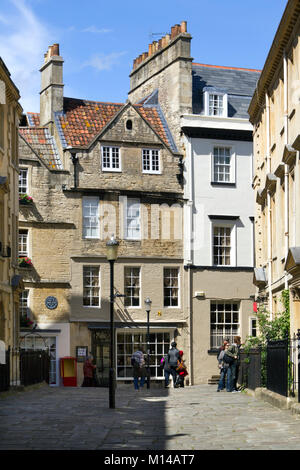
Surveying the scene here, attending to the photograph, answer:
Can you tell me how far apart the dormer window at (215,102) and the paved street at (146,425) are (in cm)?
2521

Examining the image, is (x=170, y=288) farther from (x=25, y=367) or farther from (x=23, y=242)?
(x=25, y=367)

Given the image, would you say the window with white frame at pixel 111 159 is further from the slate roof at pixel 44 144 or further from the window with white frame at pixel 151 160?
the slate roof at pixel 44 144

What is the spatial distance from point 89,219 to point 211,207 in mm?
6120

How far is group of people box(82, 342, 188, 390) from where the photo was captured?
35.2m

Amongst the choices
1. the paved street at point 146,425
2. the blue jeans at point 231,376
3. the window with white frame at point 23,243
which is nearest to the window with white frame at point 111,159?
the window with white frame at point 23,243

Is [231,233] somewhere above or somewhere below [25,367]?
above

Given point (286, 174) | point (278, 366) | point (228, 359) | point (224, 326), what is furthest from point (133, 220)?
point (278, 366)

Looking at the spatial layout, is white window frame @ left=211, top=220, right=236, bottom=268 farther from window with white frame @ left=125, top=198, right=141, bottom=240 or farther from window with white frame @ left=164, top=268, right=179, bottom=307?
window with white frame @ left=125, top=198, right=141, bottom=240

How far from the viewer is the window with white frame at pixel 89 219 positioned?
4381 cm

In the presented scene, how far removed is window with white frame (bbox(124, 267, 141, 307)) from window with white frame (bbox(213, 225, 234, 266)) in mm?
4115

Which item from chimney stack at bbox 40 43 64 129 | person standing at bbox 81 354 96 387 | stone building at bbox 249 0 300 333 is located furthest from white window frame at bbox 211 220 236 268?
stone building at bbox 249 0 300 333

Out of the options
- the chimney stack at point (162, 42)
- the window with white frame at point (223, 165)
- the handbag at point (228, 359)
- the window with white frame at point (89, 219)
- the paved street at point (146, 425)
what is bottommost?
the paved street at point (146, 425)

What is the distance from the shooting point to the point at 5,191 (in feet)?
100

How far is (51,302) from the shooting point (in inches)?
1683
